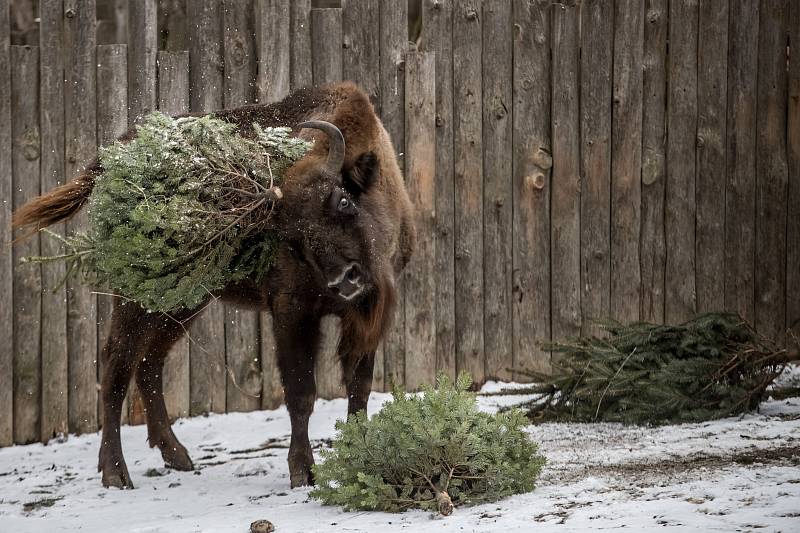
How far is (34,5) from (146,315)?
379 inches

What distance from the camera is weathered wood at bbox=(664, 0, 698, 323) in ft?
23.0

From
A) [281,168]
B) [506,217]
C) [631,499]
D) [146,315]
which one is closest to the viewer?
[631,499]

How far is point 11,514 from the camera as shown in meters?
4.94

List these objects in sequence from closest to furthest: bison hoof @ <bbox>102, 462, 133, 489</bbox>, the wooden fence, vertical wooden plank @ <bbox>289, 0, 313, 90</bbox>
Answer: bison hoof @ <bbox>102, 462, 133, 489</bbox> < the wooden fence < vertical wooden plank @ <bbox>289, 0, 313, 90</bbox>

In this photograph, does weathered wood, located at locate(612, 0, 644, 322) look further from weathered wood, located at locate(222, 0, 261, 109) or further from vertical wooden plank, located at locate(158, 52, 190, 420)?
vertical wooden plank, located at locate(158, 52, 190, 420)

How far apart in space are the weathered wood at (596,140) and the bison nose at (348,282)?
8.50ft

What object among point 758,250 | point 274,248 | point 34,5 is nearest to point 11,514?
point 274,248

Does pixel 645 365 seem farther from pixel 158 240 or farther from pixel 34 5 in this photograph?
pixel 34 5

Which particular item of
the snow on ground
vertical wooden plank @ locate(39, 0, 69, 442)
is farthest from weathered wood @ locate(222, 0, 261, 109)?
the snow on ground

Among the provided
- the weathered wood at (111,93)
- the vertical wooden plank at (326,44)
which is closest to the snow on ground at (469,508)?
the weathered wood at (111,93)

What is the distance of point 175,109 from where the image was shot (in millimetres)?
6523

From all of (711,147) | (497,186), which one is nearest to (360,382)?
(497,186)

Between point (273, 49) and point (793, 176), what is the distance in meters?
3.80

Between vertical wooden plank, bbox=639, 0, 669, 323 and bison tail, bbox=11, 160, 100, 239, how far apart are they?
12.2 ft
